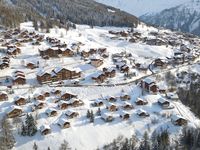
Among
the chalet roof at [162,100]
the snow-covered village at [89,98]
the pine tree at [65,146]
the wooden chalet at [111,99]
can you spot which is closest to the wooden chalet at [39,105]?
the snow-covered village at [89,98]

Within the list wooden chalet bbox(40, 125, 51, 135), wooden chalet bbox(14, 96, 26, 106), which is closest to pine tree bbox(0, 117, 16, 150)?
wooden chalet bbox(40, 125, 51, 135)

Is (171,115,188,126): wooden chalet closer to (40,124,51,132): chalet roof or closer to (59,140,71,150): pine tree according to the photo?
(59,140,71,150): pine tree

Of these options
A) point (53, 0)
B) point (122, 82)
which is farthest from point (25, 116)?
point (53, 0)

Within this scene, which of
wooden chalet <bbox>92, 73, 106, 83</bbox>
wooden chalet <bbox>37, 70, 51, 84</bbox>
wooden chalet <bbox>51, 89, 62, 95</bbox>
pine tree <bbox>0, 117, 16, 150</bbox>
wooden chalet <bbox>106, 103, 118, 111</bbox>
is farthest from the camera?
wooden chalet <bbox>92, 73, 106, 83</bbox>

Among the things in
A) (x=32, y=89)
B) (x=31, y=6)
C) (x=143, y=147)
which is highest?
(x=31, y=6)

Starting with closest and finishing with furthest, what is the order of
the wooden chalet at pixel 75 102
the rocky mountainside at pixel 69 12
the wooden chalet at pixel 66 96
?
the wooden chalet at pixel 75 102, the wooden chalet at pixel 66 96, the rocky mountainside at pixel 69 12

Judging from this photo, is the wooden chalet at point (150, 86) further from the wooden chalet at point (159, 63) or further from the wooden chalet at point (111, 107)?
the wooden chalet at point (159, 63)

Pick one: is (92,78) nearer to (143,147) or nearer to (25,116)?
(25,116)
